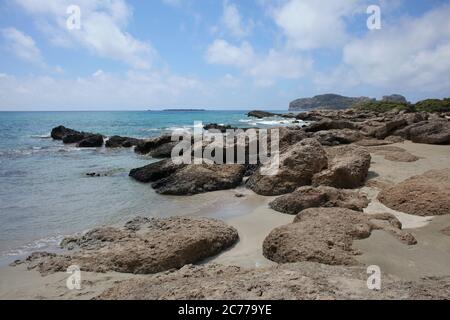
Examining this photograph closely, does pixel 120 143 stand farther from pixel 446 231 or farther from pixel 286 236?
pixel 446 231

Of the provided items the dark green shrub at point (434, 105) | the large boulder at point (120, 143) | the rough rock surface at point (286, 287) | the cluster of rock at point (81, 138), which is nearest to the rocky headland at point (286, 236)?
the rough rock surface at point (286, 287)

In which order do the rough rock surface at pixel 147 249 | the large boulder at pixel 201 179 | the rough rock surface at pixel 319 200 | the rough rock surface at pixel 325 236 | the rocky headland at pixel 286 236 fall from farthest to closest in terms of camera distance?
1. the large boulder at pixel 201 179
2. the rough rock surface at pixel 319 200
3. the rough rock surface at pixel 147 249
4. the rough rock surface at pixel 325 236
5. the rocky headland at pixel 286 236

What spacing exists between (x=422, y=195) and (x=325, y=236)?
11.9ft

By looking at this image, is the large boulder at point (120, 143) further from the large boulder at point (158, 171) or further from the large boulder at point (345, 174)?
the large boulder at point (345, 174)

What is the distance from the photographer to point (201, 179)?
1145cm

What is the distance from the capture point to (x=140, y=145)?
A: 23297 mm

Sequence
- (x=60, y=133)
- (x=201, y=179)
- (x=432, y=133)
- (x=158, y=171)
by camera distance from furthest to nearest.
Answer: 1. (x=60, y=133)
2. (x=432, y=133)
3. (x=158, y=171)
4. (x=201, y=179)

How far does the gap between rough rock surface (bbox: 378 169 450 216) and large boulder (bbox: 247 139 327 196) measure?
220 cm

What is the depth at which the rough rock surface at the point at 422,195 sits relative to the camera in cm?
743

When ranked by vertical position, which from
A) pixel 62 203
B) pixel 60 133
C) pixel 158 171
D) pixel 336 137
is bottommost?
pixel 62 203

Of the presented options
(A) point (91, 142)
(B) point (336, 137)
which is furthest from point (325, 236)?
(A) point (91, 142)

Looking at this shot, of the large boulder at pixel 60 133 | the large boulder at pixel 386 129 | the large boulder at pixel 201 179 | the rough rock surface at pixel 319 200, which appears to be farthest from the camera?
the large boulder at pixel 60 133

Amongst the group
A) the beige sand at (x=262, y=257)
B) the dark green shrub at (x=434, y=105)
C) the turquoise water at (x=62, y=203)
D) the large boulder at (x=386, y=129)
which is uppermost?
the dark green shrub at (x=434, y=105)

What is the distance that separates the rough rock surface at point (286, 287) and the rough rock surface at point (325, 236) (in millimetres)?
980
